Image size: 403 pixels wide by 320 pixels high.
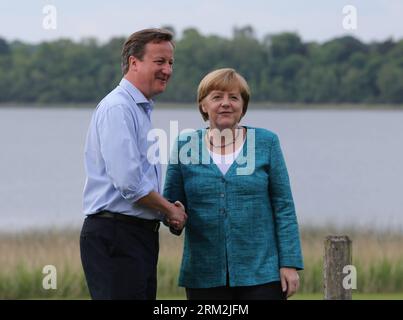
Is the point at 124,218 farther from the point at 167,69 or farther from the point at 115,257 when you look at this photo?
the point at 167,69

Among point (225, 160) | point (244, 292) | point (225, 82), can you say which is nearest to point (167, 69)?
point (225, 82)

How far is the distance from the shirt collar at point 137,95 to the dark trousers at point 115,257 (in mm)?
546

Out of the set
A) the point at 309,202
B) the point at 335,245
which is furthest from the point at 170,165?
the point at 309,202

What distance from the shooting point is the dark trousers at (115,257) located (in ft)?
17.5

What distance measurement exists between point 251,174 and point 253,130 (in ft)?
0.70

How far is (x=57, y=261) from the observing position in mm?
13312

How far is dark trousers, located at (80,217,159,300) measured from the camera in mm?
5328

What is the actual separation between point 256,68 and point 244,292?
1784 inches

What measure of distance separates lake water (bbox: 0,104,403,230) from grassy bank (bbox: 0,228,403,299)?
355 cm

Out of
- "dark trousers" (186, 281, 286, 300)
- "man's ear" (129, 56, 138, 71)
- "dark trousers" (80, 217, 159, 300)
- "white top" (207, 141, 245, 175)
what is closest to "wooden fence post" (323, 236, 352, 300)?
"dark trousers" (186, 281, 286, 300)

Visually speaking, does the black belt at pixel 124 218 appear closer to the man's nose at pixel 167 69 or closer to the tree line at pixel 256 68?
the man's nose at pixel 167 69

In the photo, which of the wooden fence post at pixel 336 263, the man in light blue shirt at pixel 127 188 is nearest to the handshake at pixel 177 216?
the man in light blue shirt at pixel 127 188

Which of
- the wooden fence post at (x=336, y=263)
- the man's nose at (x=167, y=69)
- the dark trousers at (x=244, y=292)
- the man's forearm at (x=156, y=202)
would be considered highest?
the man's nose at (x=167, y=69)

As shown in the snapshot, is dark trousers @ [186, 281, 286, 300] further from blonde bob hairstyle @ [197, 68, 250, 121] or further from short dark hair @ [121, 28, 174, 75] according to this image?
short dark hair @ [121, 28, 174, 75]
